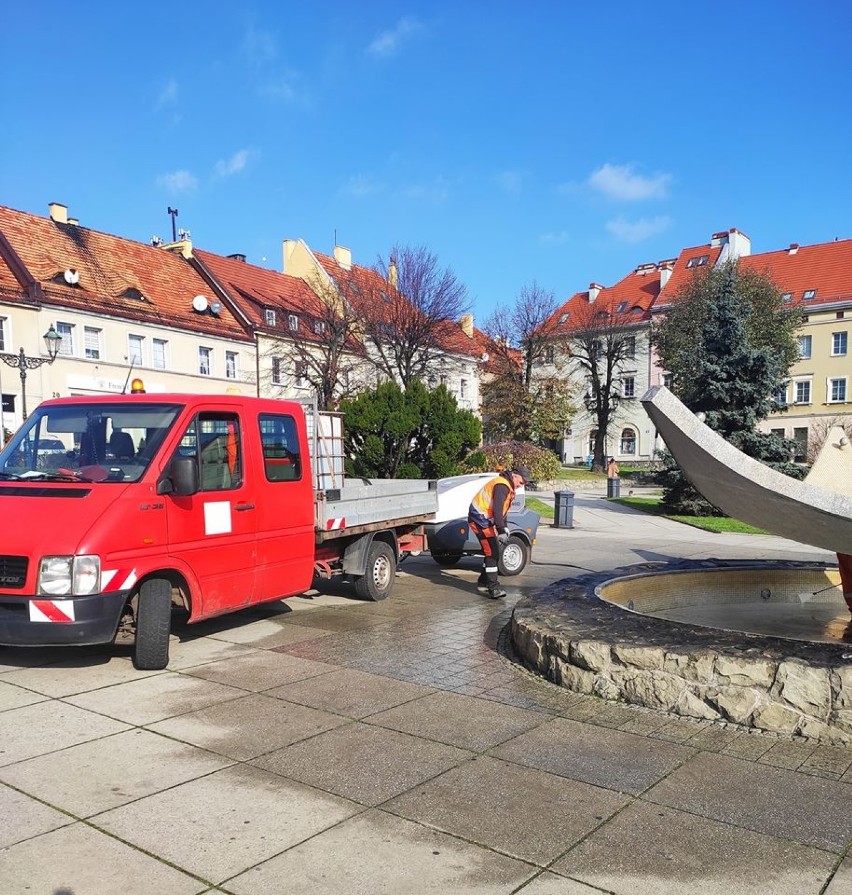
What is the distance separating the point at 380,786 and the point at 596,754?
53.0 inches

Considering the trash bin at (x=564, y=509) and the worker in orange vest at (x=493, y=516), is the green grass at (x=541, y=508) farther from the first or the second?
the worker in orange vest at (x=493, y=516)

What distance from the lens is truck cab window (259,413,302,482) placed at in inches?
300

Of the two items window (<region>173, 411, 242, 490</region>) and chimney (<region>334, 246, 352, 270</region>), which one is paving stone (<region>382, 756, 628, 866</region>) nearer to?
window (<region>173, 411, 242, 490</region>)

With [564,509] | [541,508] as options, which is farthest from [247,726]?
[541,508]

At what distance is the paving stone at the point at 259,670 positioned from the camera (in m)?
6.14

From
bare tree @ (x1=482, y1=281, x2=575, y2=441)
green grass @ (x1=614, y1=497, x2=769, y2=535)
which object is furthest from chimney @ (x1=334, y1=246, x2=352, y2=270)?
green grass @ (x1=614, y1=497, x2=769, y2=535)

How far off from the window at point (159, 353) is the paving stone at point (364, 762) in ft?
126

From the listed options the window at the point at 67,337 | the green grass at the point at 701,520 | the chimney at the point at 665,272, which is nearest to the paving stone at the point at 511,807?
the green grass at the point at 701,520

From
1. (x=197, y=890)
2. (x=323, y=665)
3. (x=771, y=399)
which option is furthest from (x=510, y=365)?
(x=197, y=890)

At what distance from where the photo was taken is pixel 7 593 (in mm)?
5758

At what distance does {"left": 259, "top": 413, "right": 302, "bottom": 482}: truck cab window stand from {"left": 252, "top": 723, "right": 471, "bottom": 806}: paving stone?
3187 millimetres

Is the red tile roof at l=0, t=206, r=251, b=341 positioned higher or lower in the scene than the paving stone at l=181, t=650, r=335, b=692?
higher

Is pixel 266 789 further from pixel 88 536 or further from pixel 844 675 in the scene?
pixel 844 675

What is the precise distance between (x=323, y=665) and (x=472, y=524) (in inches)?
149
